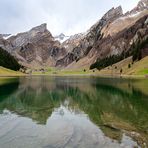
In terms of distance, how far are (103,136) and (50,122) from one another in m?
9.38

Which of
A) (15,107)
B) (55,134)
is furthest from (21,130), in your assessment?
(15,107)

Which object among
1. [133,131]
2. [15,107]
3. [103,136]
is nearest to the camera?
[103,136]

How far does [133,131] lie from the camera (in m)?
27.4

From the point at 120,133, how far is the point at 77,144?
19.0ft

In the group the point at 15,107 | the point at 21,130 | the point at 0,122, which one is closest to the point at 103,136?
the point at 21,130

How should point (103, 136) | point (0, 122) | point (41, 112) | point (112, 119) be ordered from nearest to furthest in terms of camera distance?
point (103, 136)
point (0, 122)
point (112, 119)
point (41, 112)

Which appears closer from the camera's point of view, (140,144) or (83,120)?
(140,144)

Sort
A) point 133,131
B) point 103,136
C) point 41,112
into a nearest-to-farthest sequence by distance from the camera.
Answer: point 103,136, point 133,131, point 41,112

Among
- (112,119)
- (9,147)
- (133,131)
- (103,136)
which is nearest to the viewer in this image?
(9,147)

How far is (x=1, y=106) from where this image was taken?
46094 millimetres

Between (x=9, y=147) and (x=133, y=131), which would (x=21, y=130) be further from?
(x=133, y=131)

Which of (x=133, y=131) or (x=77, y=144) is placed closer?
(x=77, y=144)

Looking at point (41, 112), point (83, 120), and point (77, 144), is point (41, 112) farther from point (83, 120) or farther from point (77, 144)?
point (77, 144)

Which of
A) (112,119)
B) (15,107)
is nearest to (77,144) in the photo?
(112,119)
